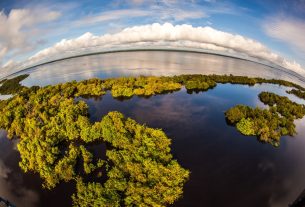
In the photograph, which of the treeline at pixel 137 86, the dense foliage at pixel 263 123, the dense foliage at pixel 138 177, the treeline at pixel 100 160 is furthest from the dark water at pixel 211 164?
the treeline at pixel 137 86

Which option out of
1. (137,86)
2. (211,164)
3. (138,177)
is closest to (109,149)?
(138,177)

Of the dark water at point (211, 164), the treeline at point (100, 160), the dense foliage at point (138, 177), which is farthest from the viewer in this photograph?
the dark water at point (211, 164)

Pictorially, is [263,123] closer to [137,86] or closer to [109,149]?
[109,149]

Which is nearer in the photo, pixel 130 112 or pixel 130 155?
pixel 130 155

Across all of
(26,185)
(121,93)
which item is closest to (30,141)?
(26,185)

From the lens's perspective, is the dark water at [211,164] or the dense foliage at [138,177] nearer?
the dense foliage at [138,177]

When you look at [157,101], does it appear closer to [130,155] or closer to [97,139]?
[97,139]

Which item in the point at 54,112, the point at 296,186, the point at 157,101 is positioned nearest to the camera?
the point at 296,186

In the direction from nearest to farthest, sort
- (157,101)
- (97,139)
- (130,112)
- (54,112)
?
(97,139) → (54,112) → (130,112) → (157,101)

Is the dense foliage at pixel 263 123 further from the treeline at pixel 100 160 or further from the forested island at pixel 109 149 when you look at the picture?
the treeline at pixel 100 160
